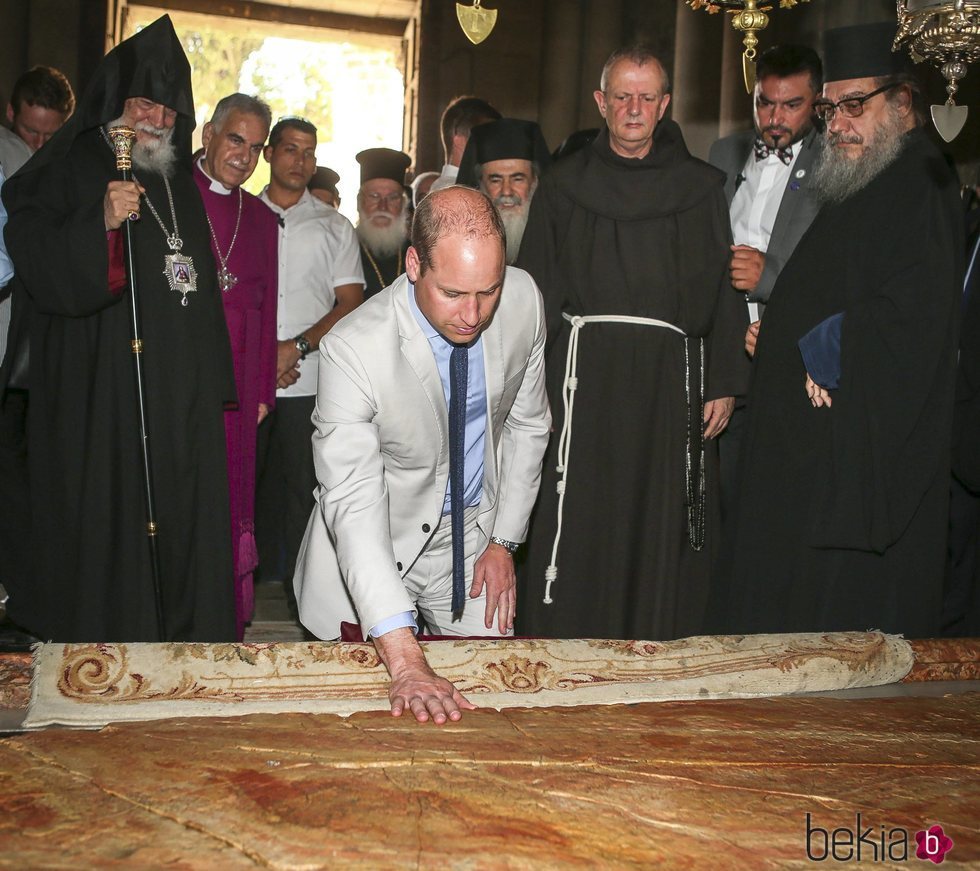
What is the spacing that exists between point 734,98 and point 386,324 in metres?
5.01

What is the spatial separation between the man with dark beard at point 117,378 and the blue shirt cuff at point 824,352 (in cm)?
238

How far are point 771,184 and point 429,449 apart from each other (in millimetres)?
2477

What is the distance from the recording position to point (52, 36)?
404 inches

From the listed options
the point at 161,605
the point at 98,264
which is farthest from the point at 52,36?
the point at 161,605

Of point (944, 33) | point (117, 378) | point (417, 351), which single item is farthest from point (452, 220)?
point (117, 378)

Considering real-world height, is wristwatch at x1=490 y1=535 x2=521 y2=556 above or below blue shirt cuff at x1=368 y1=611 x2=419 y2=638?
above

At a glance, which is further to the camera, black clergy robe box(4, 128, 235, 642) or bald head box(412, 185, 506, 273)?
black clergy robe box(4, 128, 235, 642)

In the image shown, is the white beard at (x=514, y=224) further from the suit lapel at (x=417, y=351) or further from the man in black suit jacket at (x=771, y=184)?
the suit lapel at (x=417, y=351)

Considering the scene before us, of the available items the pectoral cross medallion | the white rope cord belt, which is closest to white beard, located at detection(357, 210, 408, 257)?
the pectoral cross medallion

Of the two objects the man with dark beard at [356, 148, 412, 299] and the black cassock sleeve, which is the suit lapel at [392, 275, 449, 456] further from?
the man with dark beard at [356, 148, 412, 299]

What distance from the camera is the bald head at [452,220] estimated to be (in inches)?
114

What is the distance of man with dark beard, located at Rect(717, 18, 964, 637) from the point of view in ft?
12.7

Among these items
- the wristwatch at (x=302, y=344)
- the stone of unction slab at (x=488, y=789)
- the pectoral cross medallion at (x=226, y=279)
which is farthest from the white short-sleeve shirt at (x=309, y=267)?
the stone of unction slab at (x=488, y=789)

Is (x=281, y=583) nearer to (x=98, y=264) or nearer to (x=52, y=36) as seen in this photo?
(x=98, y=264)
